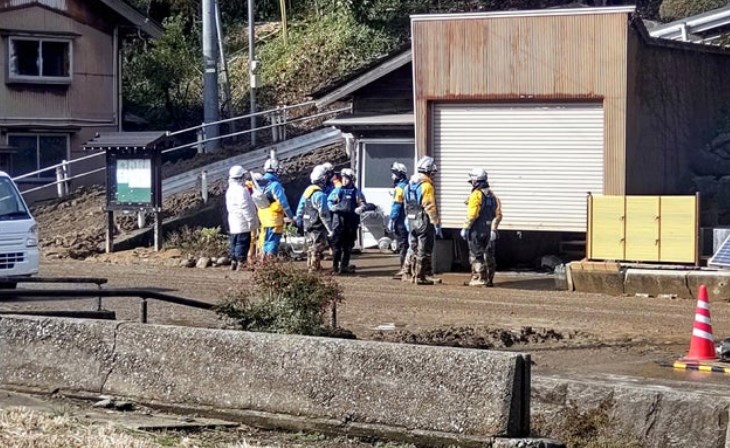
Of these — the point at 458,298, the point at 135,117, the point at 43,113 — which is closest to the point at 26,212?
the point at 458,298

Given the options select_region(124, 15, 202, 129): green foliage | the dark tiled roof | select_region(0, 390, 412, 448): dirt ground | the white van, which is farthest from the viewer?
select_region(124, 15, 202, 129): green foliage

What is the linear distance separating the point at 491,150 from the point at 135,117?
20.3m

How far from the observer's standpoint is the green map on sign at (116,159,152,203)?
1015 inches

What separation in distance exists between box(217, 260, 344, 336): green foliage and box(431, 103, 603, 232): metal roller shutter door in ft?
32.8

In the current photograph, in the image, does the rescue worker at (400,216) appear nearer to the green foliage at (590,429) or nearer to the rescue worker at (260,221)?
Result: the rescue worker at (260,221)

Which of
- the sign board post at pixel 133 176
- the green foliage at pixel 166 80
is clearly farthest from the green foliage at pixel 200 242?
the green foliage at pixel 166 80

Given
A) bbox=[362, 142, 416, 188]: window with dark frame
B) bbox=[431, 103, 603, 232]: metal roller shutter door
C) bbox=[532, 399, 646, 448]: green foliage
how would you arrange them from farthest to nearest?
bbox=[362, 142, 416, 188]: window with dark frame, bbox=[431, 103, 603, 232]: metal roller shutter door, bbox=[532, 399, 646, 448]: green foliage

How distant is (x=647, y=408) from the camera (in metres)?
8.89

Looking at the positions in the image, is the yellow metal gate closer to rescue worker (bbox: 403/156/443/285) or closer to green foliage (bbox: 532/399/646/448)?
rescue worker (bbox: 403/156/443/285)

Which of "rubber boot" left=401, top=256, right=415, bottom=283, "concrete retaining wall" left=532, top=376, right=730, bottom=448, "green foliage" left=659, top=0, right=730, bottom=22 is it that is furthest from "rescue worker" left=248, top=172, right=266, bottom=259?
"green foliage" left=659, top=0, right=730, bottom=22

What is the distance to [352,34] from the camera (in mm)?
41125

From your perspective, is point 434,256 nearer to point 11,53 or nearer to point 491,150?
point 491,150

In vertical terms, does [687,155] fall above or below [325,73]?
below

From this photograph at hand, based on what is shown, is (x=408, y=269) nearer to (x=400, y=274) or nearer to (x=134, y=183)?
(x=400, y=274)
